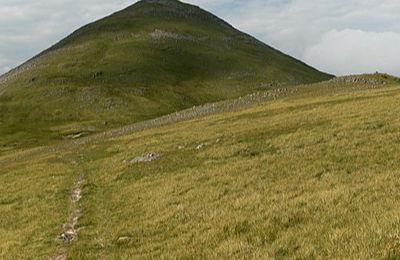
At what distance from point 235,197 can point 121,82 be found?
134 m

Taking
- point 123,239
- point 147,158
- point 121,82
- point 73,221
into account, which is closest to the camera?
point 123,239

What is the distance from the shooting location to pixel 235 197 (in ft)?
79.9

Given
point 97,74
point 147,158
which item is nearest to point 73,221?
point 147,158

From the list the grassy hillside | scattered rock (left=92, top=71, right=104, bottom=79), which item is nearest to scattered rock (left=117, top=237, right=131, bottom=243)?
the grassy hillside

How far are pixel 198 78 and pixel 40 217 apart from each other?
466ft

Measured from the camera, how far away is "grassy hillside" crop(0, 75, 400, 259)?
16266 mm

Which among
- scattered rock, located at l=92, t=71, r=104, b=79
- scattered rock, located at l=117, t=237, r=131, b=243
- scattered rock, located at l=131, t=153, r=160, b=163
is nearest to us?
scattered rock, located at l=117, t=237, r=131, b=243

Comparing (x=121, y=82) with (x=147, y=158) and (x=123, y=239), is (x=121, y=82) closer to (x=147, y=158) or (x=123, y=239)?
(x=147, y=158)

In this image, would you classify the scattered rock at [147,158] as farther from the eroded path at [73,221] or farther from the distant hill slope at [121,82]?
the distant hill slope at [121,82]

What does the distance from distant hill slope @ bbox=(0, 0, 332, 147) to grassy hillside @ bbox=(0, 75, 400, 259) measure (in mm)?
63338

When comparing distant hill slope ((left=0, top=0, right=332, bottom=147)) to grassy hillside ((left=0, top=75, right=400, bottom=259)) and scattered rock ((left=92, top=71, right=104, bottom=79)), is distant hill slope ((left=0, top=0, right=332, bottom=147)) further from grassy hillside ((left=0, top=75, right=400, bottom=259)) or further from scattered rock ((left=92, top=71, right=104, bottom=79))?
grassy hillside ((left=0, top=75, right=400, bottom=259))

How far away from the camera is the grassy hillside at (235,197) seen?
16266 millimetres

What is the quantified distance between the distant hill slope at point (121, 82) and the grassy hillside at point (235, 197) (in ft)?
208

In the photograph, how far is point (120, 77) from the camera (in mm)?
159125
